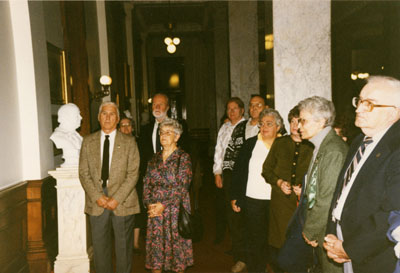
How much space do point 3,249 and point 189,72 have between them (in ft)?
48.6

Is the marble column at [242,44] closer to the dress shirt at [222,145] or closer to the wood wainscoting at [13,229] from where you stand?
the dress shirt at [222,145]

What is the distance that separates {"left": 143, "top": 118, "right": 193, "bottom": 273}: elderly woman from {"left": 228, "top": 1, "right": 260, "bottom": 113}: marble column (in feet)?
17.2

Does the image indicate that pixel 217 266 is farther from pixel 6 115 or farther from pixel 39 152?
pixel 6 115

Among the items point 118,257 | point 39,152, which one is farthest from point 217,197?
point 39,152

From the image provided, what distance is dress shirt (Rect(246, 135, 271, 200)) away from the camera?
10.4ft

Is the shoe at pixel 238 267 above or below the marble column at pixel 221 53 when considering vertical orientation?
below

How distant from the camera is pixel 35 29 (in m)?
3.75

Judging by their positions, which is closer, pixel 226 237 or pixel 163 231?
pixel 163 231

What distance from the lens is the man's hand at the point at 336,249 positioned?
6.14 feet

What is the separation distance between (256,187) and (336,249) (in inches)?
52.1

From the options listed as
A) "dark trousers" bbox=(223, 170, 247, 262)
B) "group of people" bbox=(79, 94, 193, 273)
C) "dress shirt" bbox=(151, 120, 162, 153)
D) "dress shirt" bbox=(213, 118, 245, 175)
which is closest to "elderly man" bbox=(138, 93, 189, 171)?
"dress shirt" bbox=(151, 120, 162, 153)

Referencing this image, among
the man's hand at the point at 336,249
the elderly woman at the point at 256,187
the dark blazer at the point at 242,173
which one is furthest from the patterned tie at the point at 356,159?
the dark blazer at the point at 242,173

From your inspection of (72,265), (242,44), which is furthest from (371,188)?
(242,44)

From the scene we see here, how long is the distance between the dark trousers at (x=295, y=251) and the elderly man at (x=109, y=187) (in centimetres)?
151
